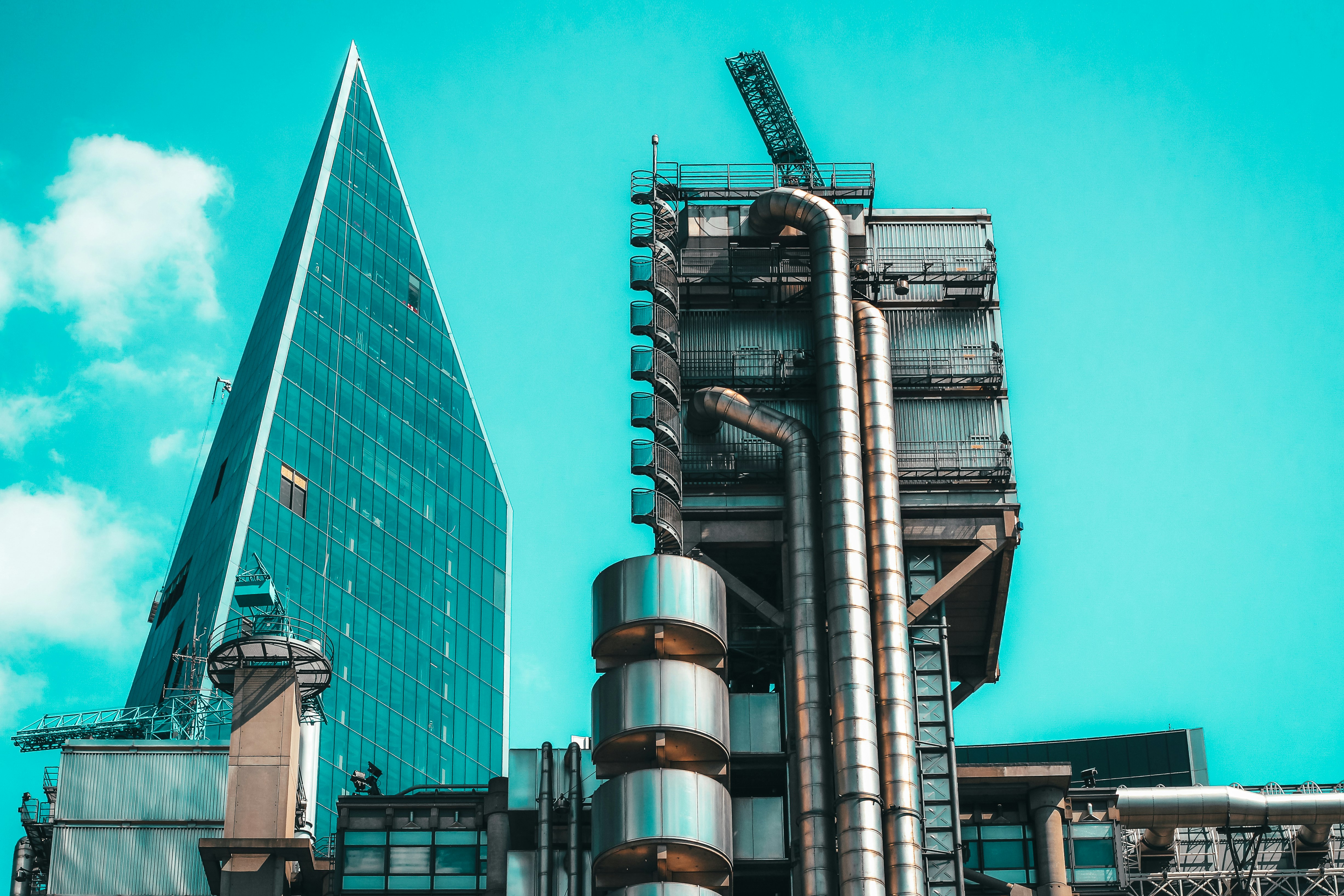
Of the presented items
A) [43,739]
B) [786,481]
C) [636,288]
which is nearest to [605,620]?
[786,481]

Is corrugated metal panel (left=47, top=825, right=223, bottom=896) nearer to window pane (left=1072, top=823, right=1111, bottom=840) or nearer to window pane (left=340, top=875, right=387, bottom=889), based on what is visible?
window pane (left=340, top=875, right=387, bottom=889)

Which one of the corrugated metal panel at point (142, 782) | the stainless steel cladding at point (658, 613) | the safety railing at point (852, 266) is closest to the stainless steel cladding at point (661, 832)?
Result: the stainless steel cladding at point (658, 613)

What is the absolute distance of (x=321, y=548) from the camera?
19500cm

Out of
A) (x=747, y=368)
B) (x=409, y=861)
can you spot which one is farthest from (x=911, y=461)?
(x=409, y=861)

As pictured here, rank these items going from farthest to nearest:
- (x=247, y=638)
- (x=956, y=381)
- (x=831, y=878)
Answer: (x=956, y=381) → (x=247, y=638) → (x=831, y=878)

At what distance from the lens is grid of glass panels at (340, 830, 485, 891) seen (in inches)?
3100

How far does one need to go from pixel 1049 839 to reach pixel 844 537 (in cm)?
1349

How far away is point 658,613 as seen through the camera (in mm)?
72438

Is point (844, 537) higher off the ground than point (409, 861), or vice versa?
point (844, 537)

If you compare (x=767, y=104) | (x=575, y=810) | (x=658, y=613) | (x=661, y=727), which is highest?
(x=767, y=104)

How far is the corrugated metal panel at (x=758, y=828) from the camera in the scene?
73.9 meters

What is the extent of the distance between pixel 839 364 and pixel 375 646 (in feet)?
418

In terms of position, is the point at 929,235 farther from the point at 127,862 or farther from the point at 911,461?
the point at 127,862

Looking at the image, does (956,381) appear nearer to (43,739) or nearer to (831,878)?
(831,878)
